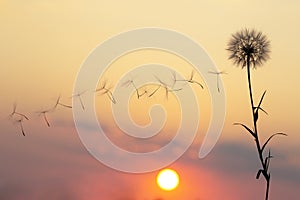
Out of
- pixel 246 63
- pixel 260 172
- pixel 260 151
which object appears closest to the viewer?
pixel 260 151

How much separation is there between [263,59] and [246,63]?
3.74 ft

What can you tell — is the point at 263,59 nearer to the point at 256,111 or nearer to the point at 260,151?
the point at 256,111

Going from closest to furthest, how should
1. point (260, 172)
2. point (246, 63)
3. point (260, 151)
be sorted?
point (260, 151), point (260, 172), point (246, 63)

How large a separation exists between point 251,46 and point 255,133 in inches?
427

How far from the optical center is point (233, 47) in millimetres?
32625

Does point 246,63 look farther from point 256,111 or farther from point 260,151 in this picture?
point 260,151

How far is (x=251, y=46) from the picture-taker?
32.7 meters

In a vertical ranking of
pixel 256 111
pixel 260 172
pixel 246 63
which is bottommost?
pixel 260 172

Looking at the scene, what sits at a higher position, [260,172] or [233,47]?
[233,47]

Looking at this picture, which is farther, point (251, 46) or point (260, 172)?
point (251, 46)

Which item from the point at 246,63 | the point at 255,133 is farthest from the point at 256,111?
the point at 246,63

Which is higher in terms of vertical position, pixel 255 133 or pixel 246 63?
pixel 246 63

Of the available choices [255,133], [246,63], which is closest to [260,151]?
[255,133]

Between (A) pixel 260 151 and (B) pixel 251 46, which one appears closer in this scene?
(A) pixel 260 151
